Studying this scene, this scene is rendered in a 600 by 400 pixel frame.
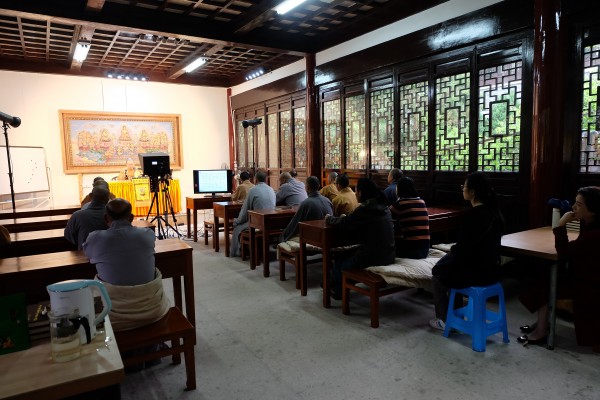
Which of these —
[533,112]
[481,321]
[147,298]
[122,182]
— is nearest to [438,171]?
[533,112]

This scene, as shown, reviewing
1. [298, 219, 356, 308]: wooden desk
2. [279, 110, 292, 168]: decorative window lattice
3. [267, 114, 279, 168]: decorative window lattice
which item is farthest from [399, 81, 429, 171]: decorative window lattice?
[267, 114, 279, 168]: decorative window lattice

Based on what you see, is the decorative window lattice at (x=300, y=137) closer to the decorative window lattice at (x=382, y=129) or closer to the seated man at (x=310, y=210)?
the decorative window lattice at (x=382, y=129)

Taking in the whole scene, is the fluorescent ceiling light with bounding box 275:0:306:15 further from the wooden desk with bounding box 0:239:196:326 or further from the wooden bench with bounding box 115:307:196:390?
the wooden bench with bounding box 115:307:196:390

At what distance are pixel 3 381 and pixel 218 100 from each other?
991 cm

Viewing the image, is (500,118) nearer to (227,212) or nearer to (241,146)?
(227,212)

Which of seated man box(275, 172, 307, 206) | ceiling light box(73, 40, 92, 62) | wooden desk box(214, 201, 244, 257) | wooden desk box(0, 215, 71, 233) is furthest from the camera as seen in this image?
ceiling light box(73, 40, 92, 62)

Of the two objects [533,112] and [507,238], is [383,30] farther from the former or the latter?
[507,238]

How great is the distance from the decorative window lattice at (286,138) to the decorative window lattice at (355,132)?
1808 mm

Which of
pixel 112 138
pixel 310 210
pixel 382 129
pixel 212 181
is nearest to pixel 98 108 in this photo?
pixel 112 138

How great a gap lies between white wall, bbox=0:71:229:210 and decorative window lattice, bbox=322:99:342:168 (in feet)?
14.0

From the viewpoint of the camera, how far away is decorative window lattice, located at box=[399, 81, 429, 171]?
5.30 metres

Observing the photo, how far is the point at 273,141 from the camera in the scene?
8789mm

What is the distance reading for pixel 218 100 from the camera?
34.4 feet

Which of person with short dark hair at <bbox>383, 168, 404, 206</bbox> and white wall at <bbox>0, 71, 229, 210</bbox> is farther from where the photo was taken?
white wall at <bbox>0, 71, 229, 210</bbox>
